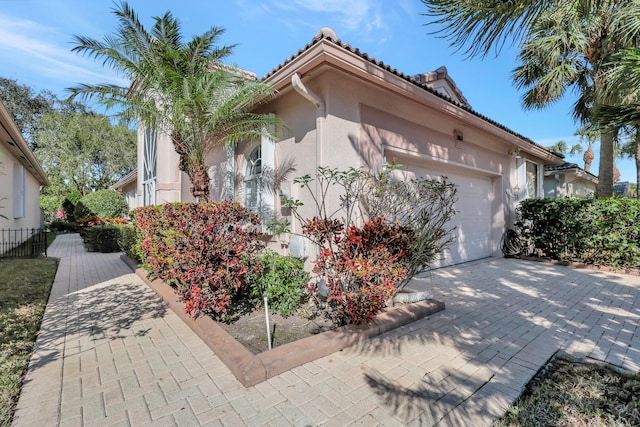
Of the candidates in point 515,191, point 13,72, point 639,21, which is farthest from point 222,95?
point 13,72

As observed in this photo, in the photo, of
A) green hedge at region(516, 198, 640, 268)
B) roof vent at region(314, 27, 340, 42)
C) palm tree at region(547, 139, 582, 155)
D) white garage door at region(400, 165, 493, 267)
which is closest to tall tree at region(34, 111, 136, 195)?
roof vent at region(314, 27, 340, 42)

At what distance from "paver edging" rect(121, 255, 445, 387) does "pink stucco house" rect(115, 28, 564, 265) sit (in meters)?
2.14

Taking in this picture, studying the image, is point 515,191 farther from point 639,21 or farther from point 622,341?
point 622,341

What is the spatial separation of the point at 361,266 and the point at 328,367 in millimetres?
1243

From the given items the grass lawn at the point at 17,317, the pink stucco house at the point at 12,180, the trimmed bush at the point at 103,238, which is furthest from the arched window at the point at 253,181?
the trimmed bush at the point at 103,238

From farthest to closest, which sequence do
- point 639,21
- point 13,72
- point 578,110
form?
point 13,72
point 578,110
point 639,21

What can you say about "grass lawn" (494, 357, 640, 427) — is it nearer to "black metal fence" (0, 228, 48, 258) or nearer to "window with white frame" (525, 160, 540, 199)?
"window with white frame" (525, 160, 540, 199)

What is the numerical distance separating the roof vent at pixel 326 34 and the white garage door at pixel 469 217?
13.6ft

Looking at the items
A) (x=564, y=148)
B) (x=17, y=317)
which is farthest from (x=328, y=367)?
(x=564, y=148)

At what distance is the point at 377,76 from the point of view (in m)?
5.25

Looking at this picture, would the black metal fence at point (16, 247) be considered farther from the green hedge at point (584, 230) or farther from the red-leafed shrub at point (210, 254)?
the green hedge at point (584, 230)

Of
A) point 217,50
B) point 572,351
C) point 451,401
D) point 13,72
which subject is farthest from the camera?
point 13,72

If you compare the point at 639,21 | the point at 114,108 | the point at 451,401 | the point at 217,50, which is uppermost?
the point at 217,50

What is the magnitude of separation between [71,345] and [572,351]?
20.3 feet
